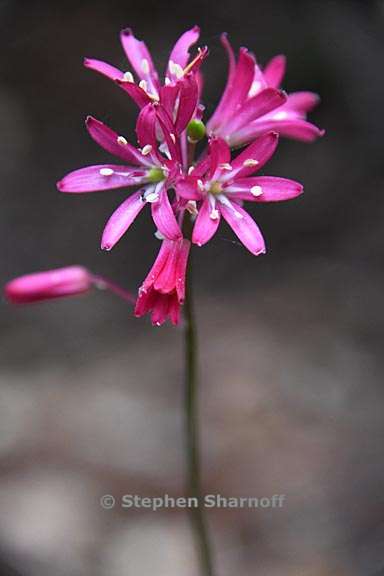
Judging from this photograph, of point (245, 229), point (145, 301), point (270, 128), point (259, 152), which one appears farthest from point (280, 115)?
point (145, 301)

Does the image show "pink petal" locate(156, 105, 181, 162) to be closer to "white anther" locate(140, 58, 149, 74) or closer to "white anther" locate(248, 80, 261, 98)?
"white anther" locate(140, 58, 149, 74)

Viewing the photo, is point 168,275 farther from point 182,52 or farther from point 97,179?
point 182,52

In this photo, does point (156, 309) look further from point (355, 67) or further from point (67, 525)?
point (355, 67)

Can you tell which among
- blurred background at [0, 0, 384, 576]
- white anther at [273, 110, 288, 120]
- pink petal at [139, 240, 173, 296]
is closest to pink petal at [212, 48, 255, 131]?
white anther at [273, 110, 288, 120]

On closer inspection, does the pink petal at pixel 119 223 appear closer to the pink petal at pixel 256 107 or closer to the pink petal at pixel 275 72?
the pink petal at pixel 256 107

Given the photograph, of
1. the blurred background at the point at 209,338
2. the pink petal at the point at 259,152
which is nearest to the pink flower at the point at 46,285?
the pink petal at the point at 259,152

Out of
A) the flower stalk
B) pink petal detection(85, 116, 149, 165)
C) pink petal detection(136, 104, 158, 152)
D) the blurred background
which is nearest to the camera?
pink petal detection(136, 104, 158, 152)
